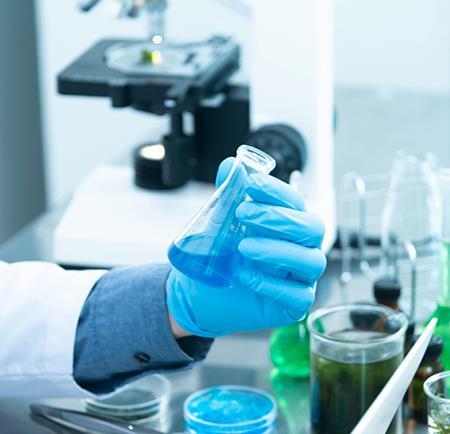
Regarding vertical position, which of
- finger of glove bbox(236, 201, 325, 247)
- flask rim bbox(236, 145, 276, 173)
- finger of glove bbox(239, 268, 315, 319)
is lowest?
finger of glove bbox(239, 268, 315, 319)

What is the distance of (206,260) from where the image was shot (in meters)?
1.05

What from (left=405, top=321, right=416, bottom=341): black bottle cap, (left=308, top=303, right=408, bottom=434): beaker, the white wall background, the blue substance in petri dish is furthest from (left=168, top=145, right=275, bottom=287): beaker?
the white wall background

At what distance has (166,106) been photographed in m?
1.69

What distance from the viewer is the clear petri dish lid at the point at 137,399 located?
132 cm

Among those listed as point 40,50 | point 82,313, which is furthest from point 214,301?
point 40,50

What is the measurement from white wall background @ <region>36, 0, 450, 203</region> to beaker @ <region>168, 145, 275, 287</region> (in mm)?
2108

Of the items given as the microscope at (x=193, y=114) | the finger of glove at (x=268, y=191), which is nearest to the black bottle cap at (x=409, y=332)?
the finger of glove at (x=268, y=191)

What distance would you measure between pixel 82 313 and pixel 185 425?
192 millimetres

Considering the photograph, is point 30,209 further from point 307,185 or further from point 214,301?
point 214,301

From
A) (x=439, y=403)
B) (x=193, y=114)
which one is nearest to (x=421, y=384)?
(x=439, y=403)

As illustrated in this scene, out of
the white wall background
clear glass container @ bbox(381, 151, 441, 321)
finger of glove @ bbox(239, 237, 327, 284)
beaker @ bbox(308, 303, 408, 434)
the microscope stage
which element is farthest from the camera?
the white wall background

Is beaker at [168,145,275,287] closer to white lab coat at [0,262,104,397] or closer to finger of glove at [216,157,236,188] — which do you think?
finger of glove at [216,157,236,188]

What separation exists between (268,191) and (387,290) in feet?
1.07

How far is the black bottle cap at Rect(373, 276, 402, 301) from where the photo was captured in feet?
4.34
